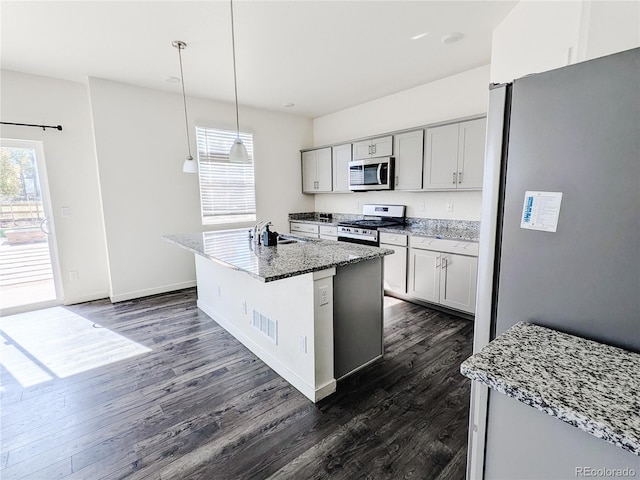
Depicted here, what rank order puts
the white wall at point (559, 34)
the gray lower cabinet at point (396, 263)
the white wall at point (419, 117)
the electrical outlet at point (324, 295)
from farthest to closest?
the gray lower cabinet at point (396, 263)
the white wall at point (419, 117)
the electrical outlet at point (324, 295)
the white wall at point (559, 34)

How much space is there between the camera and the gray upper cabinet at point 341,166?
15.8ft

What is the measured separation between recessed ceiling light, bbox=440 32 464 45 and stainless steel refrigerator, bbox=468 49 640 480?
2220 mm

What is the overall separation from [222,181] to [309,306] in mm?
3423

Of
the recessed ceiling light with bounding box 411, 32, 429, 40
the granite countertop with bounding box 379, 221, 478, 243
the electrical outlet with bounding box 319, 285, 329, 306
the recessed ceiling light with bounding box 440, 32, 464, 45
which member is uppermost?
the recessed ceiling light with bounding box 411, 32, 429, 40

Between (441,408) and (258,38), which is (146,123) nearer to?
(258,38)

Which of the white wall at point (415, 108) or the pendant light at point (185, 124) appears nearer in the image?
the pendant light at point (185, 124)

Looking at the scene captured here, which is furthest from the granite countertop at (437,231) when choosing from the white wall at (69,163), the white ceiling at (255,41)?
the white wall at (69,163)

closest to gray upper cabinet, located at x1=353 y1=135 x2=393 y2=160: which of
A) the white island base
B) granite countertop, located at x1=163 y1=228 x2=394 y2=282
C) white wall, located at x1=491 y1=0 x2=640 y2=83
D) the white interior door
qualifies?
white wall, located at x1=491 y1=0 x2=640 y2=83

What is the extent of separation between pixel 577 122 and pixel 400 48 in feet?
8.62

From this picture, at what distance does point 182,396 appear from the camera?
2.22 m

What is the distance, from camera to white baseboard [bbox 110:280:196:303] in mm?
4109

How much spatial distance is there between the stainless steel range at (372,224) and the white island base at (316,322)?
5.67 ft

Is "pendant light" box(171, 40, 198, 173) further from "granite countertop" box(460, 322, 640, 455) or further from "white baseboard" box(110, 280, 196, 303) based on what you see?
"granite countertop" box(460, 322, 640, 455)

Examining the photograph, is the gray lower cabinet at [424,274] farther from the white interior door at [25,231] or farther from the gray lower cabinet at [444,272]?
the white interior door at [25,231]
